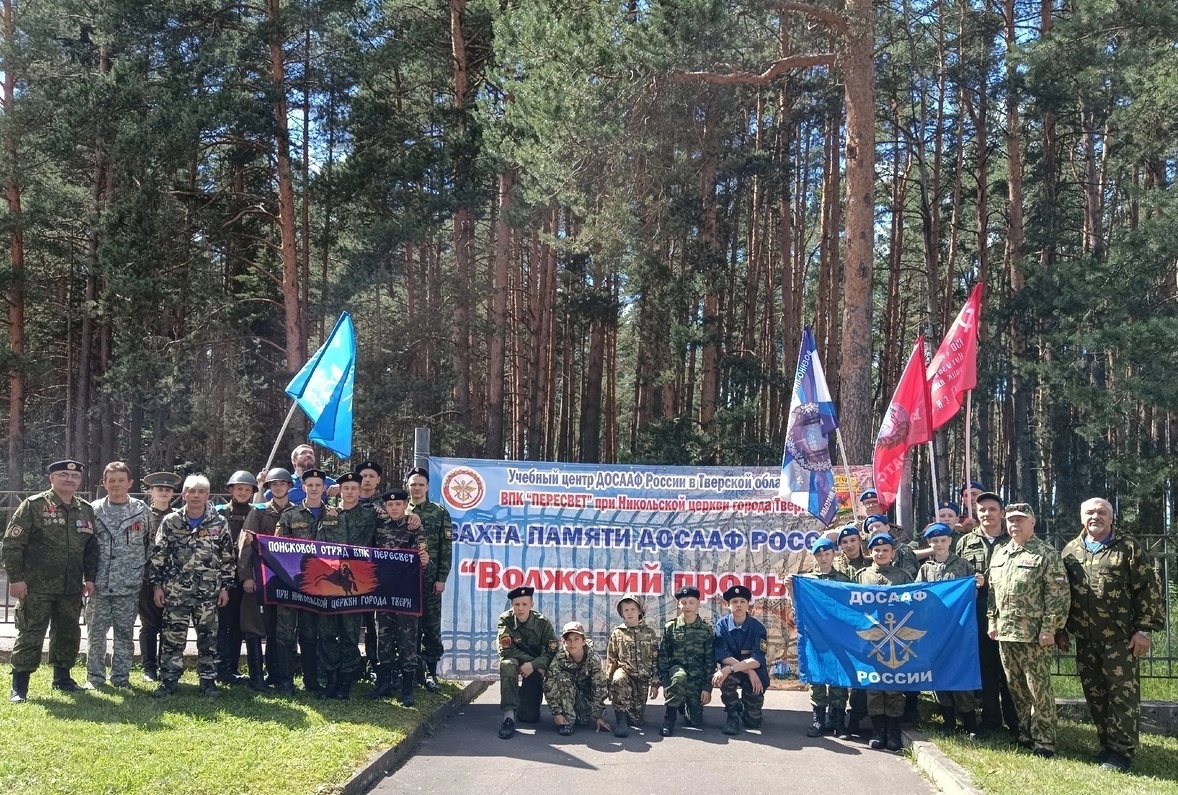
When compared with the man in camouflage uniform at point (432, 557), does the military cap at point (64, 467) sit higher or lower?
higher

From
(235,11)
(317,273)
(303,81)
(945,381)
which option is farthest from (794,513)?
(317,273)

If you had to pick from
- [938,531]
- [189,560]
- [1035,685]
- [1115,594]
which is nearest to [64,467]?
[189,560]

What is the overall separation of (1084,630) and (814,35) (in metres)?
12.0

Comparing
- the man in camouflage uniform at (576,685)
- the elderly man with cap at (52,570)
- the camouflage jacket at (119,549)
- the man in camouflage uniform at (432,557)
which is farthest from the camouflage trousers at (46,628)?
the man in camouflage uniform at (576,685)

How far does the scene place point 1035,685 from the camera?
289 inches

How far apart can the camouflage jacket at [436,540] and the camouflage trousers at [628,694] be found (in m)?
1.68

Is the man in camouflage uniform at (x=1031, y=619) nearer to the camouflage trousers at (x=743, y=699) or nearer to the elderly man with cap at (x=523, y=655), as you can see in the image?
the camouflage trousers at (x=743, y=699)

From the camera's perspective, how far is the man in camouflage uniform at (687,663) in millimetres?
8117

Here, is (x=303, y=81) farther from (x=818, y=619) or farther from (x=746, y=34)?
(x=818, y=619)

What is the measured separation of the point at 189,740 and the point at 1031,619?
19.2 feet

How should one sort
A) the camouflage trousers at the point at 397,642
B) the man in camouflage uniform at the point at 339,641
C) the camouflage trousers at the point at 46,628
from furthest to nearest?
the camouflage trousers at the point at 397,642 → the man in camouflage uniform at the point at 339,641 → the camouflage trousers at the point at 46,628

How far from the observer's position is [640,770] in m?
6.91

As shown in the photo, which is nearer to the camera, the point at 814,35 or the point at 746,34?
the point at 746,34

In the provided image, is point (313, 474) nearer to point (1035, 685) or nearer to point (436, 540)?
point (436, 540)
